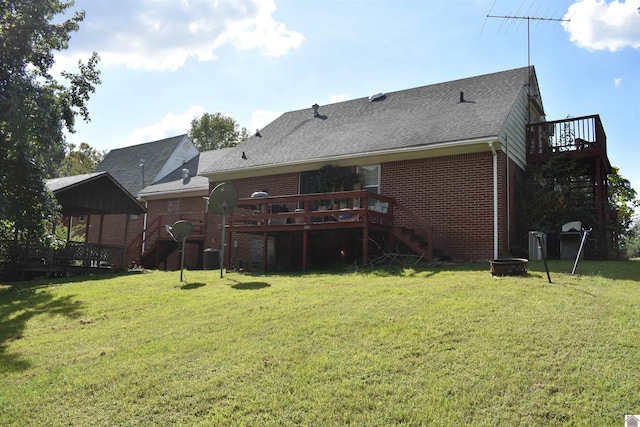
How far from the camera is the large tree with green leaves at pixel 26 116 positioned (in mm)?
11297

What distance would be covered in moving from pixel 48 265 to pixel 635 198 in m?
23.8

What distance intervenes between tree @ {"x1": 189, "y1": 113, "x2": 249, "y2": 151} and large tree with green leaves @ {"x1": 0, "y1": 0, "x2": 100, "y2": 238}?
31.5 meters

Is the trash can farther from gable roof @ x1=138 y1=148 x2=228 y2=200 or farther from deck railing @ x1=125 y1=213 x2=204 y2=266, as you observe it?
gable roof @ x1=138 y1=148 x2=228 y2=200

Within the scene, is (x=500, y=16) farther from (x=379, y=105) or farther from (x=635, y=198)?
(x=635, y=198)

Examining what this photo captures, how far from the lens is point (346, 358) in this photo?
4.47 metres

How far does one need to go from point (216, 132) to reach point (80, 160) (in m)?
15.2

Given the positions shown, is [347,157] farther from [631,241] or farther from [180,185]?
[631,241]

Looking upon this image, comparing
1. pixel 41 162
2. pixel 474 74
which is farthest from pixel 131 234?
pixel 474 74

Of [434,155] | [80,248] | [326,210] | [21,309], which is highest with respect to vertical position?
[434,155]

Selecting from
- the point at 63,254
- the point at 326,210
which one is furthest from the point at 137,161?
the point at 326,210

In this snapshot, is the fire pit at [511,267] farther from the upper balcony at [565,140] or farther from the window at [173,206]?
the window at [173,206]

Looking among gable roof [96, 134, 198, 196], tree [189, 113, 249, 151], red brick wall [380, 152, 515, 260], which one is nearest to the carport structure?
gable roof [96, 134, 198, 196]

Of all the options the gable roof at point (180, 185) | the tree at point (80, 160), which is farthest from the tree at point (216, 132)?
the gable roof at point (180, 185)

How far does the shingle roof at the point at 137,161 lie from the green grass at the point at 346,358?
58.8 ft
